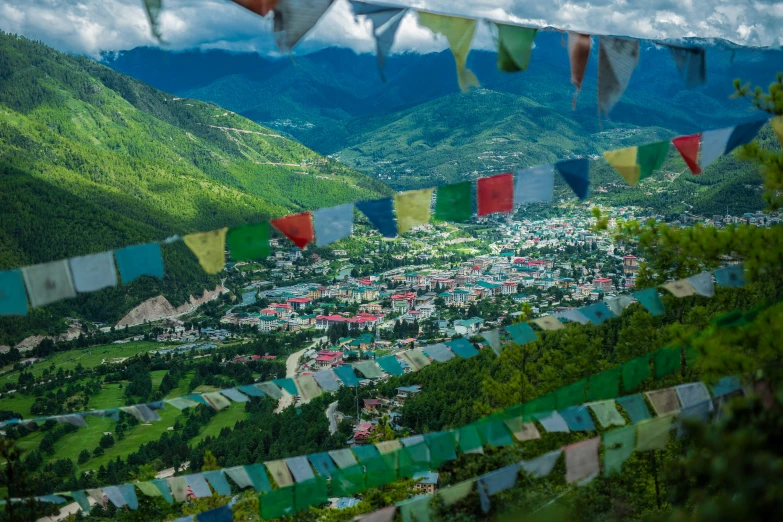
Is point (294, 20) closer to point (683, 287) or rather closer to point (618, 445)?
point (618, 445)

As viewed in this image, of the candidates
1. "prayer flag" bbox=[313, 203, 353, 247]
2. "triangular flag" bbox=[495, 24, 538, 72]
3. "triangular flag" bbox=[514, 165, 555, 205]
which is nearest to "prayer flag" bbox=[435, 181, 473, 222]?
"triangular flag" bbox=[514, 165, 555, 205]

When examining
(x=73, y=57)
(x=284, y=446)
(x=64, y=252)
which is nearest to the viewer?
(x=284, y=446)

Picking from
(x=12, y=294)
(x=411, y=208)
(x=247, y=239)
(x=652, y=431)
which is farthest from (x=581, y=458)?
(x=12, y=294)

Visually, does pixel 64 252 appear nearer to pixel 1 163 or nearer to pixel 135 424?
pixel 1 163

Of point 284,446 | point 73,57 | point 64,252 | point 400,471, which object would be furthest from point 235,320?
point 73,57

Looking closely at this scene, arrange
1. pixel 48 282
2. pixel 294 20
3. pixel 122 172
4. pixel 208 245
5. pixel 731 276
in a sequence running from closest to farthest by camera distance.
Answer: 1. pixel 294 20
2. pixel 48 282
3. pixel 208 245
4. pixel 731 276
5. pixel 122 172

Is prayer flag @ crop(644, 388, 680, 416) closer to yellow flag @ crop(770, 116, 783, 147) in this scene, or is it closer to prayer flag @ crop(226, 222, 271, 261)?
yellow flag @ crop(770, 116, 783, 147)

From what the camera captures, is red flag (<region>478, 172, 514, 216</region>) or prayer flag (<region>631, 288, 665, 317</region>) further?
prayer flag (<region>631, 288, 665, 317</region>)
